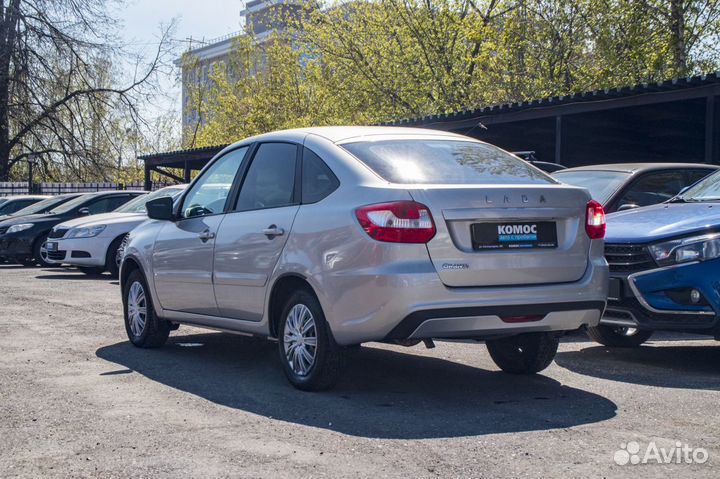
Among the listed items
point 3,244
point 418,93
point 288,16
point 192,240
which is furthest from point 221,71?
point 192,240

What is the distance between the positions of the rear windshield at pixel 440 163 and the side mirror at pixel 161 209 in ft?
7.36

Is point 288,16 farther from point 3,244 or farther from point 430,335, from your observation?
point 430,335

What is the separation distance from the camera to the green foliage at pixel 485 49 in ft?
97.3

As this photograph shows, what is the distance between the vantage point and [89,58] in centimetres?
3575

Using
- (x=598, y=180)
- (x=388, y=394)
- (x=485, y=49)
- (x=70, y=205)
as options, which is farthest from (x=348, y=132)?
(x=485, y=49)

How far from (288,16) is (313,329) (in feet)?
110

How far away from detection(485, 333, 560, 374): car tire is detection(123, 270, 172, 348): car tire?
2.94 meters

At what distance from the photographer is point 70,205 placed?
20125mm

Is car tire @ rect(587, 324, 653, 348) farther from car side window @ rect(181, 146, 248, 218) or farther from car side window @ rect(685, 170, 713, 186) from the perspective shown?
car side window @ rect(181, 146, 248, 218)

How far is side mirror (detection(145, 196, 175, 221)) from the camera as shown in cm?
805

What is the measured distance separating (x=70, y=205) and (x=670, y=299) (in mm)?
15329

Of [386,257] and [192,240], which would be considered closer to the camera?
[386,257]

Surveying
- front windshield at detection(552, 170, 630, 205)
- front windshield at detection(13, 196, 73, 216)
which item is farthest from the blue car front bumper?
front windshield at detection(13, 196, 73, 216)

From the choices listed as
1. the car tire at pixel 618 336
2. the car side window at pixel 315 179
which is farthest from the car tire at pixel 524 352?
the car tire at pixel 618 336
